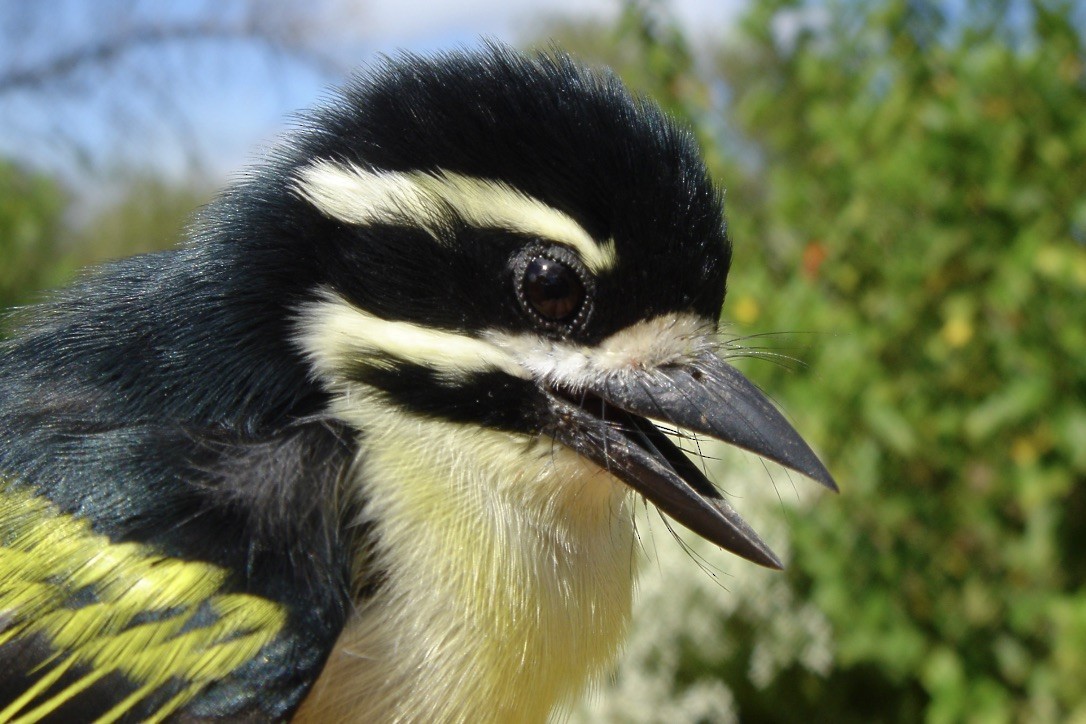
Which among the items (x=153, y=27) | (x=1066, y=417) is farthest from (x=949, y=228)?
(x=153, y=27)

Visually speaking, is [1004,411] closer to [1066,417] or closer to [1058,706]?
[1066,417]

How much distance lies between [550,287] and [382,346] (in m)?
0.29

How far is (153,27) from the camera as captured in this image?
6.15 meters

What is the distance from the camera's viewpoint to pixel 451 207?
1.80 meters

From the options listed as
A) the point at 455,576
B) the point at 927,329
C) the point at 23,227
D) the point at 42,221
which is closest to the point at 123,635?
the point at 455,576

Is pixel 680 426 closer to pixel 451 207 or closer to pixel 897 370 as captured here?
pixel 451 207

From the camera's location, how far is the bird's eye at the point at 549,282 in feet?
5.88

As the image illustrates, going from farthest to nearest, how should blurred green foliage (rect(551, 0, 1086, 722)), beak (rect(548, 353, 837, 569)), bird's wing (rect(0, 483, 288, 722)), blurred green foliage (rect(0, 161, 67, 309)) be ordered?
blurred green foliage (rect(0, 161, 67, 309)) → blurred green foliage (rect(551, 0, 1086, 722)) → beak (rect(548, 353, 837, 569)) → bird's wing (rect(0, 483, 288, 722))

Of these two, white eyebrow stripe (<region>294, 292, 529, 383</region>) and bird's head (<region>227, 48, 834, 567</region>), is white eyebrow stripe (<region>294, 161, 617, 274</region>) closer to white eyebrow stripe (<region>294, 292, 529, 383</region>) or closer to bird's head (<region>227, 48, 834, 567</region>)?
bird's head (<region>227, 48, 834, 567</region>)

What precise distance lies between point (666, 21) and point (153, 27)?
289cm

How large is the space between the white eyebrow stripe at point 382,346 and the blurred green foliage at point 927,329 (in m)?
2.66

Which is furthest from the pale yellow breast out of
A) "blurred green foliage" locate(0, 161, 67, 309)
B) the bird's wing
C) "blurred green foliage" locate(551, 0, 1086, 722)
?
"blurred green foliage" locate(0, 161, 67, 309)

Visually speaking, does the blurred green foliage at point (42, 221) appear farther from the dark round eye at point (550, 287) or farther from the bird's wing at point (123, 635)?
the dark round eye at point (550, 287)

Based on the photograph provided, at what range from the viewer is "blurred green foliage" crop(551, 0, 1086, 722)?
4.03 metres
